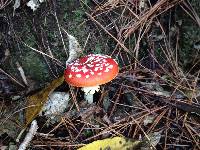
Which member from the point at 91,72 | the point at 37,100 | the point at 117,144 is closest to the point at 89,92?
the point at 91,72

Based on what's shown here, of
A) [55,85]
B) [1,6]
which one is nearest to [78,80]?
[55,85]

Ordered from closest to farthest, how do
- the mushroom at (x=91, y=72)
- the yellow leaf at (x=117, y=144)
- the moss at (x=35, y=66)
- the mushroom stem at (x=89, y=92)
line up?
the yellow leaf at (x=117, y=144) < the mushroom at (x=91, y=72) < the mushroom stem at (x=89, y=92) < the moss at (x=35, y=66)

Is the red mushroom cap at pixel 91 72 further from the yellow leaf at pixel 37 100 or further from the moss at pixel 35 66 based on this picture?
the moss at pixel 35 66

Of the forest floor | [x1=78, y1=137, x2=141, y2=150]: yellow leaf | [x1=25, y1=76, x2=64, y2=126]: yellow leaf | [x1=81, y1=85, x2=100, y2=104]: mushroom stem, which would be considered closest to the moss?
the forest floor

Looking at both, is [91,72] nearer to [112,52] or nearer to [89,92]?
[89,92]

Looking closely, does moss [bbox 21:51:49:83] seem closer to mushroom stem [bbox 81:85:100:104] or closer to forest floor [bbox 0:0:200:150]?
forest floor [bbox 0:0:200:150]

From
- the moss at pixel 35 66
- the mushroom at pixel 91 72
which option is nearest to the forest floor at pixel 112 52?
the moss at pixel 35 66
